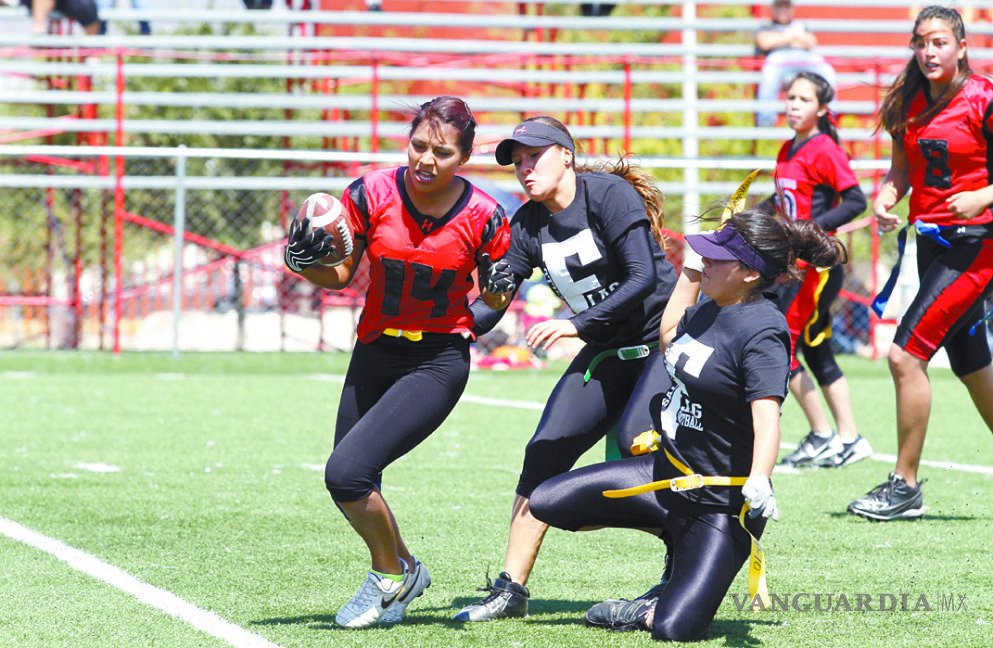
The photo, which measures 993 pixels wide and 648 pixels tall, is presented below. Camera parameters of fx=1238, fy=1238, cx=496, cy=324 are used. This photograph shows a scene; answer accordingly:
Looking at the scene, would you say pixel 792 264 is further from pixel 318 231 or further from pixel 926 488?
pixel 926 488

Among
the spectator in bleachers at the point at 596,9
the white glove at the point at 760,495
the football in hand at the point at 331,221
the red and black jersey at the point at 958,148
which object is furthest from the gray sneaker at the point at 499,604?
the spectator in bleachers at the point at 596,9

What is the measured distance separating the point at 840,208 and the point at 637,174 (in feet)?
9.29

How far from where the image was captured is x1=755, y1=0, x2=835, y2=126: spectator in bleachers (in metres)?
16.0

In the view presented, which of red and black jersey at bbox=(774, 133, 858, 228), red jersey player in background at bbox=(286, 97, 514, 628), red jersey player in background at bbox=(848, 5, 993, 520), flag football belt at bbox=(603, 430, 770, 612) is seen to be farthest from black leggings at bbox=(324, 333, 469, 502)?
red and black jersey at bbox=(774, 133, 858, 228)

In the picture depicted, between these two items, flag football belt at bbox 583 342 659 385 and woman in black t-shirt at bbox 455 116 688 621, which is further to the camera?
flag football belt at bbox 583 342 659 385

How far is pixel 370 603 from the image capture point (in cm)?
411

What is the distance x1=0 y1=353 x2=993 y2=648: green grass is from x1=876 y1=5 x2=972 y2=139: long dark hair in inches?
76.1

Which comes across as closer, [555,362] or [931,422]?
[931,422]

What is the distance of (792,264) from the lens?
4145mm

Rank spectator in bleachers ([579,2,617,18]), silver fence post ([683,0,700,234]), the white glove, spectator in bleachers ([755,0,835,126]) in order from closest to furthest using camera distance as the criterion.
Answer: the white glove, spectator in bleachers ([755,0,835,126]), silver fence post ([683,0,700,234]), spectator in bleachers ([579,2,617,18])

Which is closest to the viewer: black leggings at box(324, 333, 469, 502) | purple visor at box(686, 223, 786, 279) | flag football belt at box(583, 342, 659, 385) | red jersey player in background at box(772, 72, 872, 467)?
purple visor at box(686, 223, 786, 279)

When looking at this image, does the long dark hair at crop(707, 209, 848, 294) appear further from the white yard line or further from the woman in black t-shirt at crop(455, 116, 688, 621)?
the white yard line

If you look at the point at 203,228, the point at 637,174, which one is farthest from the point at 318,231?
the point at 203,228

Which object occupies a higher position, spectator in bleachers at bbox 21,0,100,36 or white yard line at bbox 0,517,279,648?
spectator in bleachers at bbox 21,0,100,36
